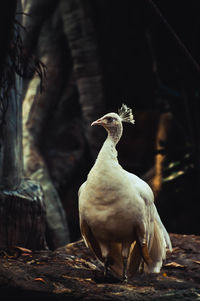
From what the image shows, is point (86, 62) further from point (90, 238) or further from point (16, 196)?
point (90, 238)

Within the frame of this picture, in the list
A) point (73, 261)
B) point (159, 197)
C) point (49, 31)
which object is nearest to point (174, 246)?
point (73, 261)

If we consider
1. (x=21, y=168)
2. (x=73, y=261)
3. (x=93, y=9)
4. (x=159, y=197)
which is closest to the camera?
(x=73, y=261)

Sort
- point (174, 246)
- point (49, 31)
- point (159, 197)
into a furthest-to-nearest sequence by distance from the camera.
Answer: point (49, 31) → point (159, 197) → point (174, 246)

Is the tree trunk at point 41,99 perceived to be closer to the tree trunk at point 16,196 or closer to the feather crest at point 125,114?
the tree trunk at point 16,196

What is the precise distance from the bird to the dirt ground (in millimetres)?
140

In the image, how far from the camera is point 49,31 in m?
7.52

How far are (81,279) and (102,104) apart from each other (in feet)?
13.5

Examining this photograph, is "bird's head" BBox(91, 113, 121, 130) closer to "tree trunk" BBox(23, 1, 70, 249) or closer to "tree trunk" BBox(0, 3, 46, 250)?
"tree trunk" BBox(0, 3, 46, 250)

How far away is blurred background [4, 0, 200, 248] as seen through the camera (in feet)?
20.2

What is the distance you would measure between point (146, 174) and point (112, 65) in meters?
1.79

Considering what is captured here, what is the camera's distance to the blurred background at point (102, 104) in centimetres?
616

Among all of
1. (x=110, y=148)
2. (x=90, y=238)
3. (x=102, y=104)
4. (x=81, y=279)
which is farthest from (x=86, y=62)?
(x=81, y=279)

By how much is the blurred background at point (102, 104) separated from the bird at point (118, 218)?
2.54 meters

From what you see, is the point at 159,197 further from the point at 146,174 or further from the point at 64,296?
the point at 64,296
